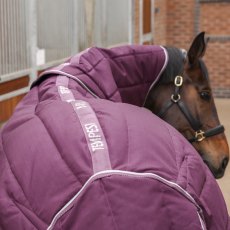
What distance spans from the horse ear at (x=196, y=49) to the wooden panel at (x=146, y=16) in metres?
4.77

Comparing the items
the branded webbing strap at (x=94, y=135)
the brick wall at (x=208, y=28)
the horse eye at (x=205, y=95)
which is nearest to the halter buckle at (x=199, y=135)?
the horse eye at (x=205, y=95)

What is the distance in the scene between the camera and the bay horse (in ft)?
6.64

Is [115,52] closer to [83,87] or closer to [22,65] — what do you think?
[83,87]

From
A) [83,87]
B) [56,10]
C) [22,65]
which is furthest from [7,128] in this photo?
[56,10]

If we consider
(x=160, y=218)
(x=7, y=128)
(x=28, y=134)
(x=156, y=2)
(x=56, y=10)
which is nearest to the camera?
(x=160, y=218)

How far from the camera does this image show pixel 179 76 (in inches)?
80.4

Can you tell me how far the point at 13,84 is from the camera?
2.97 metres

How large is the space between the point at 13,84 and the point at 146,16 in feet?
13.9

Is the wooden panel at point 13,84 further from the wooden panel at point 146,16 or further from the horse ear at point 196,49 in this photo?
the wooden panel at point 146,16

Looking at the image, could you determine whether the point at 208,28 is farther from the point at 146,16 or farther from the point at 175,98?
the point at 175,98

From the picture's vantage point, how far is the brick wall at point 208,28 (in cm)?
832

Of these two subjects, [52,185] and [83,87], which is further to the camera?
[83,87]

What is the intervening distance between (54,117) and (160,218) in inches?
10.8

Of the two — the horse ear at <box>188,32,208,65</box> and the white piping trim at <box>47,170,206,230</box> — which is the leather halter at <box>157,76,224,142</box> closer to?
the horse ear at <box>188,32,208,65</box>
